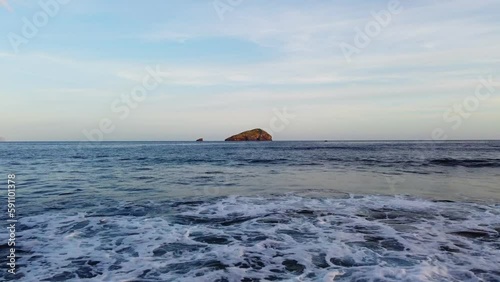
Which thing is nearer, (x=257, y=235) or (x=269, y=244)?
(x=269, y=244)

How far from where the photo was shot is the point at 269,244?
8852 mm

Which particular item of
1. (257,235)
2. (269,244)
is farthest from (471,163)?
(269,244)

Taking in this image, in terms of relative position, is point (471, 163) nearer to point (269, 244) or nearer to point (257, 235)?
point (257, 235)

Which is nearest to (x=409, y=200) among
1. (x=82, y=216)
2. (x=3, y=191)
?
(x=82, y=216)

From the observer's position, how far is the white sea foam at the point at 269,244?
Result: 691 centimetres

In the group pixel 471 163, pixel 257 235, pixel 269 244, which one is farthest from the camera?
pixel 471 163

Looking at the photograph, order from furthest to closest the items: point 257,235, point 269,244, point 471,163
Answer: point 471,163, point 257,235, point 269,244

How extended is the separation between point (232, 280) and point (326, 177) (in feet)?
63.1

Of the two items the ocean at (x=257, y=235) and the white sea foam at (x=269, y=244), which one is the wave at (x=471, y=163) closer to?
the ocean at (x=257, y=235)

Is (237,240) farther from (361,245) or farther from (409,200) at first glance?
(409,200)

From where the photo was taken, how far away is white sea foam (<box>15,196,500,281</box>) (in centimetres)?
691

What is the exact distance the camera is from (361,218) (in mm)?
11703

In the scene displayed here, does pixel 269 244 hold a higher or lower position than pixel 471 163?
lower

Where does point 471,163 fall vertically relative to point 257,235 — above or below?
above
